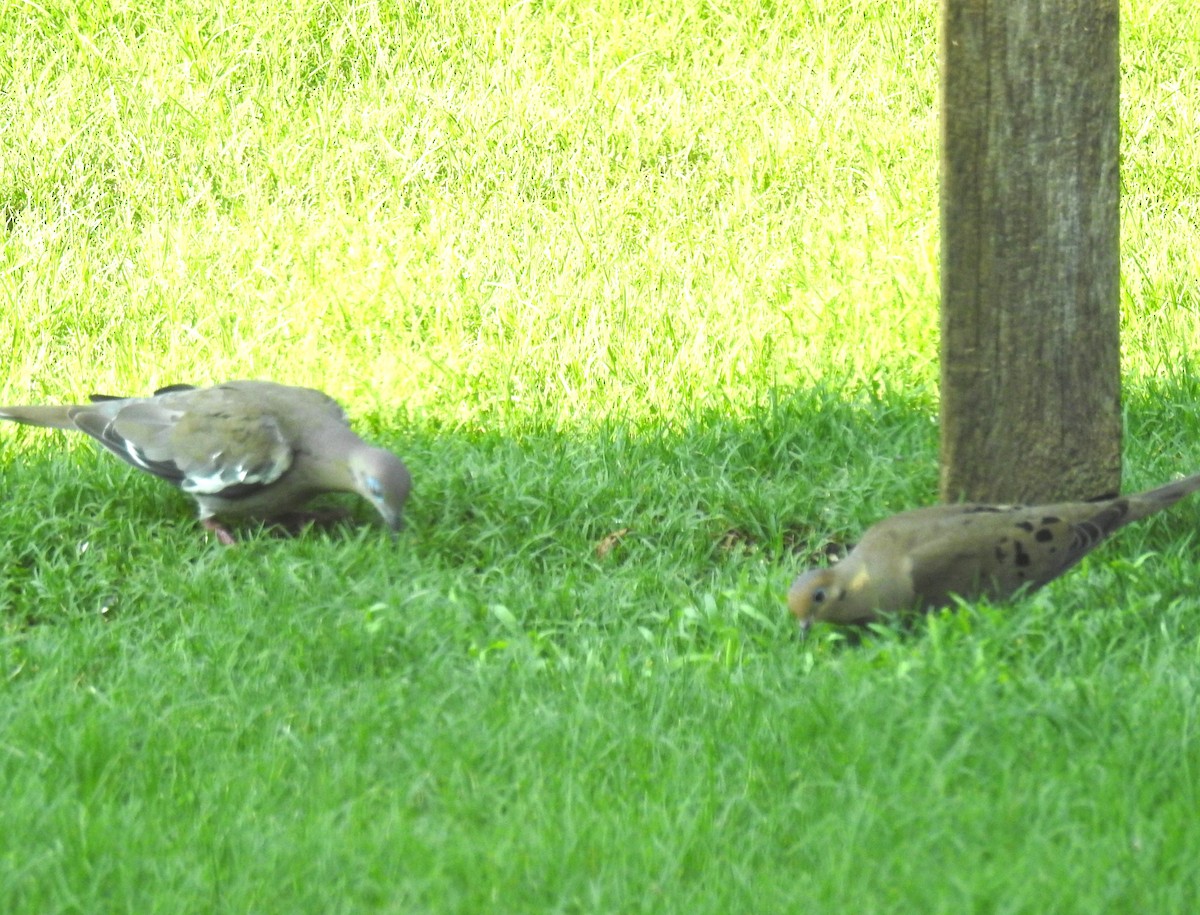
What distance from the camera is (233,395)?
6016 mm

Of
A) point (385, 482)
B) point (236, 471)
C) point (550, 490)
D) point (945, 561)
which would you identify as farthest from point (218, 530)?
point (945, 561)

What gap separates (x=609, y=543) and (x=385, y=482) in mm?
792

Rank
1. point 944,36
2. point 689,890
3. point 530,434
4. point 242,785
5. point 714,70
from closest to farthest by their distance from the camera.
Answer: point 689,890 → point 242,785 → point 944,36 → point 530,434 → point 714,70

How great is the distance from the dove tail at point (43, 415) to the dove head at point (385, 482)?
4.04ft

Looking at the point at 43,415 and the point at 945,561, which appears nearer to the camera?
the point at 945,561

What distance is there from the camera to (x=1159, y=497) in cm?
518

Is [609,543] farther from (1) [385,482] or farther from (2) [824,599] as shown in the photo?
(2) [824,599]

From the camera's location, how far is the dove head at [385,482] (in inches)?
219

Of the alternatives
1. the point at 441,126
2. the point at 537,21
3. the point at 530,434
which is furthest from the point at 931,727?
the point at 537,21

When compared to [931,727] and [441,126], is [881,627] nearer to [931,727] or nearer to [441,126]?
[931,727]

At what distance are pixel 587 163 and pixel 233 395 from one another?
10.8 feet

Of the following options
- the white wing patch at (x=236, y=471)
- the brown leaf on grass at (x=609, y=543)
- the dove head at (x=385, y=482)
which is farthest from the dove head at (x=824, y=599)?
the white wing patch at (x=236, y=471)

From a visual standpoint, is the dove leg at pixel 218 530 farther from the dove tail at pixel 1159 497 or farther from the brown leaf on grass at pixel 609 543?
the dove tail at pixel 1159 497

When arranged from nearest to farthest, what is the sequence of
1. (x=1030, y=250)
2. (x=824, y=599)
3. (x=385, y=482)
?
(x=824, y=599)
(x=1030, y=250)
(x=385, y=482)
